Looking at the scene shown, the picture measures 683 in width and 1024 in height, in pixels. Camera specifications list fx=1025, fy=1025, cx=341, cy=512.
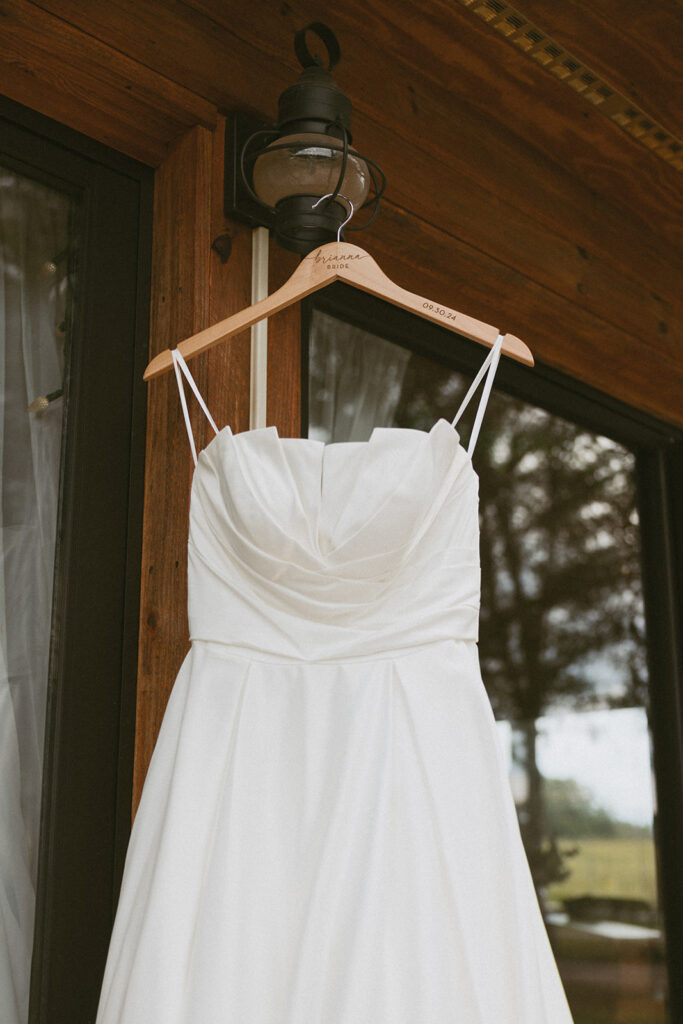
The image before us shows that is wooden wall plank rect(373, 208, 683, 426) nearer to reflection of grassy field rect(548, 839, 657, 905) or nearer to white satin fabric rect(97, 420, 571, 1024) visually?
white satin fabric rect(97, 420, 571, 1024)

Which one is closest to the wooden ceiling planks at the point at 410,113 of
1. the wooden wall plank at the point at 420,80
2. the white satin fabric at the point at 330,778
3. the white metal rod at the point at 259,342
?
the wooden wall plank at the point at 420,80

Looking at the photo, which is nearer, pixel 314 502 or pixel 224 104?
pixel 314 502

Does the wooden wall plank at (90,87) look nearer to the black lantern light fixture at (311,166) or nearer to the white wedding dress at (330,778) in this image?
the black lantern light fixture at (311,166)

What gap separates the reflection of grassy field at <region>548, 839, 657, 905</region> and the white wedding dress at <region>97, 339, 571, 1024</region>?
3.93 m

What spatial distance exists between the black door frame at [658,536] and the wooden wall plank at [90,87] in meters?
0.63

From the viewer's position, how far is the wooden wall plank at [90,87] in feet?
4.36

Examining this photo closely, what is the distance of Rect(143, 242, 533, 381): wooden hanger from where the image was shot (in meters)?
1.21

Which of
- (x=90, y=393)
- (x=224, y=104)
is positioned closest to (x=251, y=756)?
(x=90, y=393)

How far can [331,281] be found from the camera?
1.22 meters

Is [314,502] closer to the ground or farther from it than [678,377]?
closer to the ground

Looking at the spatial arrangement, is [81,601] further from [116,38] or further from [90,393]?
[116,38]

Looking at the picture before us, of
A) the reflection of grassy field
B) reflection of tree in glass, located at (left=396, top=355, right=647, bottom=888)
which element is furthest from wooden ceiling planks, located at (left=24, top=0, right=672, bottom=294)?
the reflection of grassy field

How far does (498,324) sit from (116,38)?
0.97 metres

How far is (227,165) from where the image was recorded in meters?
1.49
